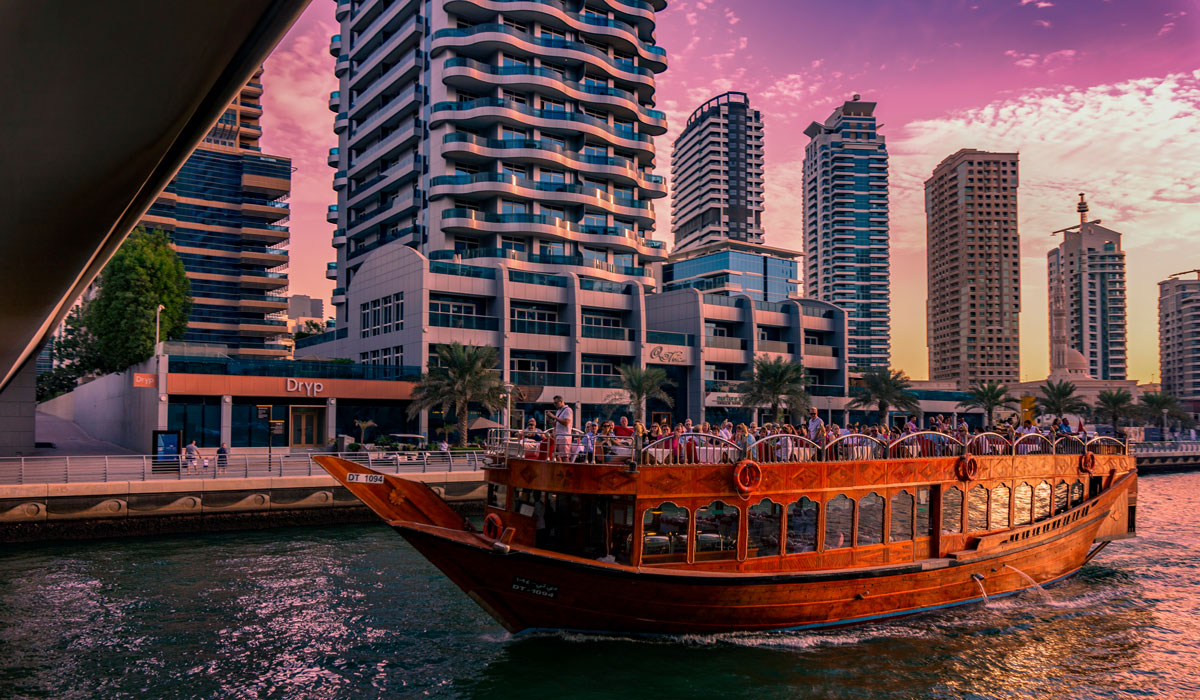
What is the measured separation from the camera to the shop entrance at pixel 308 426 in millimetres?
42719

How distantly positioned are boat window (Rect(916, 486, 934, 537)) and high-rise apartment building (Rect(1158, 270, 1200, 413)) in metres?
166

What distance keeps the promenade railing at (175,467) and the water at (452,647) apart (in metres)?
5.70

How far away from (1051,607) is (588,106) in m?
58.3

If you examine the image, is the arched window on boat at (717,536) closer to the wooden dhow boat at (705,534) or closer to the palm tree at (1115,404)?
the wooden dhow boat at (705,534)

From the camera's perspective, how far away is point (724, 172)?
542 feet

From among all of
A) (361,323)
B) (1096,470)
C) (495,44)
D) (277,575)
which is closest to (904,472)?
(1096,470)

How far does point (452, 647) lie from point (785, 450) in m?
7.56

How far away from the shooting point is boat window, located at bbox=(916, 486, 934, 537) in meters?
16.9

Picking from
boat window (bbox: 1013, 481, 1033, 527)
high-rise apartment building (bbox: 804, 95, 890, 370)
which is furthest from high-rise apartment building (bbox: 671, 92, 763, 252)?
boat window (bbox: 1013, 481, 1033, 527)

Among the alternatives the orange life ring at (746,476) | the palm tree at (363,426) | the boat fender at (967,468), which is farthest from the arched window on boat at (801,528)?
the palm tree at (363,426)

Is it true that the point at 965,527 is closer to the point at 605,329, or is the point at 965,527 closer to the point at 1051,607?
the point at 1051,607

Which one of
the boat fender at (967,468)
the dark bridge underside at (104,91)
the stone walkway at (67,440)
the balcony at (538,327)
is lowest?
the stone walkway at (67,440)

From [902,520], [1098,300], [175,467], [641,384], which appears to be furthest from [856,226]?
[902,520]

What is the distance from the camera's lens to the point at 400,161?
6575 centimetres
